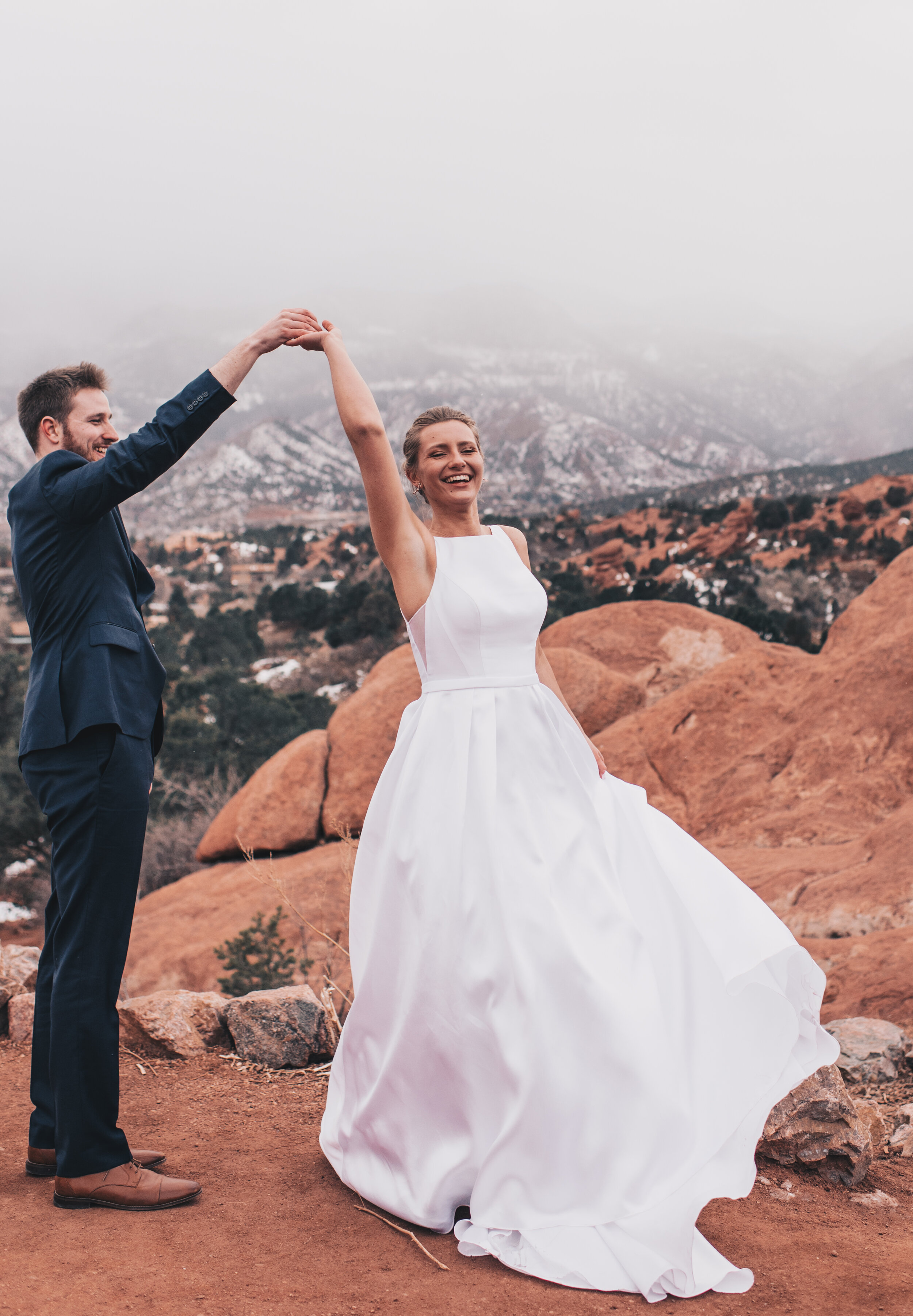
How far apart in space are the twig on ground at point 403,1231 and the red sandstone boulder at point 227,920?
382 cm

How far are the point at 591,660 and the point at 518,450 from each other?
514 feet

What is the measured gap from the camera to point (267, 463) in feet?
486

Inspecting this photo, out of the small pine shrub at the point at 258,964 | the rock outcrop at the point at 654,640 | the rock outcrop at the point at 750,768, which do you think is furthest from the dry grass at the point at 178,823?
the rock outcrop at the point at 654,640

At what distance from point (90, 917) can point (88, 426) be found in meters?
1.35

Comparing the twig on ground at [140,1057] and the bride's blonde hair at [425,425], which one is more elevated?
the bride's blonde hair at [425,425]

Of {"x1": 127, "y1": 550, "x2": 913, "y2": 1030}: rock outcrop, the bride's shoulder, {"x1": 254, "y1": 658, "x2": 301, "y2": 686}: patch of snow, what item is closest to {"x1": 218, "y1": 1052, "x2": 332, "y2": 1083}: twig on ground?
{"x1": 127, "y1": 550, "x2": 913, "y2": 1030}: rock outcrop

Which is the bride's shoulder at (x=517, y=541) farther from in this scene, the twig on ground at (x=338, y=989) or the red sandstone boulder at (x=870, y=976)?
the red sandstone boulder at (x=870, y=976)

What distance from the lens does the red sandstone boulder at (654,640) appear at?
9547 mm

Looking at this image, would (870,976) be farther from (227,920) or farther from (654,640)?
(654,640)

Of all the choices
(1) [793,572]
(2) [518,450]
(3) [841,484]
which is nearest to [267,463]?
(2) [518,450]

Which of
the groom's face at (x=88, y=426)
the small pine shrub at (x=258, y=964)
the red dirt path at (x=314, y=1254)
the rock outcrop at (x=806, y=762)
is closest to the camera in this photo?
the red dirt path at (x=314, y=1254)

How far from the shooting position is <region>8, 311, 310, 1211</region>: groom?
259 cm

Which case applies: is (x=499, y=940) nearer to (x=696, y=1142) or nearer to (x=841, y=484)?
(x=696, y=1142)

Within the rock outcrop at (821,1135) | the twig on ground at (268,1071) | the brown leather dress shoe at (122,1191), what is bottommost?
the twig on ground at (268,1071)
